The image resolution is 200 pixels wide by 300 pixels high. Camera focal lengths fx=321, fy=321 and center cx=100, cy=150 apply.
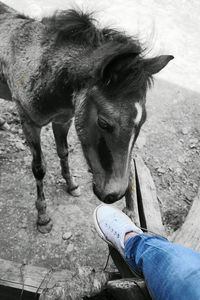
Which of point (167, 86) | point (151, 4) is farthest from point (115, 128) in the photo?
point (151, 4)

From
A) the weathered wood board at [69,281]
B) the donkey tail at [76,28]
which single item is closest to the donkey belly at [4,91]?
the donkey tail at [76,28]

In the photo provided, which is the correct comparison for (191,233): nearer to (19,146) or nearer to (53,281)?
(53,281)

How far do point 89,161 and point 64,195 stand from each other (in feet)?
5.81

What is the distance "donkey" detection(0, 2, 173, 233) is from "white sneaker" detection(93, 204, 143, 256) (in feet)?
0.95

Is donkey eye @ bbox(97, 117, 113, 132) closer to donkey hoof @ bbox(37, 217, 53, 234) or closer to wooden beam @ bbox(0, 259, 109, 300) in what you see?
wooden beam @ bbox(0, 259, 109, 300)

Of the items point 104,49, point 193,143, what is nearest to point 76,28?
point 104,49

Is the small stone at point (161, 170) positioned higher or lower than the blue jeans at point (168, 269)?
lower

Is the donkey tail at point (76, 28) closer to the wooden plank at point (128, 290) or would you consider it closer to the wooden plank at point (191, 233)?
the wooden plank at point (191, 233)

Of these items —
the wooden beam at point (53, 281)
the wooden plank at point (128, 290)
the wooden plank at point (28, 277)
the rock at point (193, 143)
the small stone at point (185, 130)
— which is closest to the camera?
the wooden plank at point (128, 290)

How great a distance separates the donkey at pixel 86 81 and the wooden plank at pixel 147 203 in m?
0.72

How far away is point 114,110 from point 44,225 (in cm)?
207

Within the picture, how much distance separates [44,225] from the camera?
3.94 m

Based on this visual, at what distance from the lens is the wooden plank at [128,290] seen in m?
1.71

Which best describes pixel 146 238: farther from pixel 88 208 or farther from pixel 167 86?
pixel 167 86
